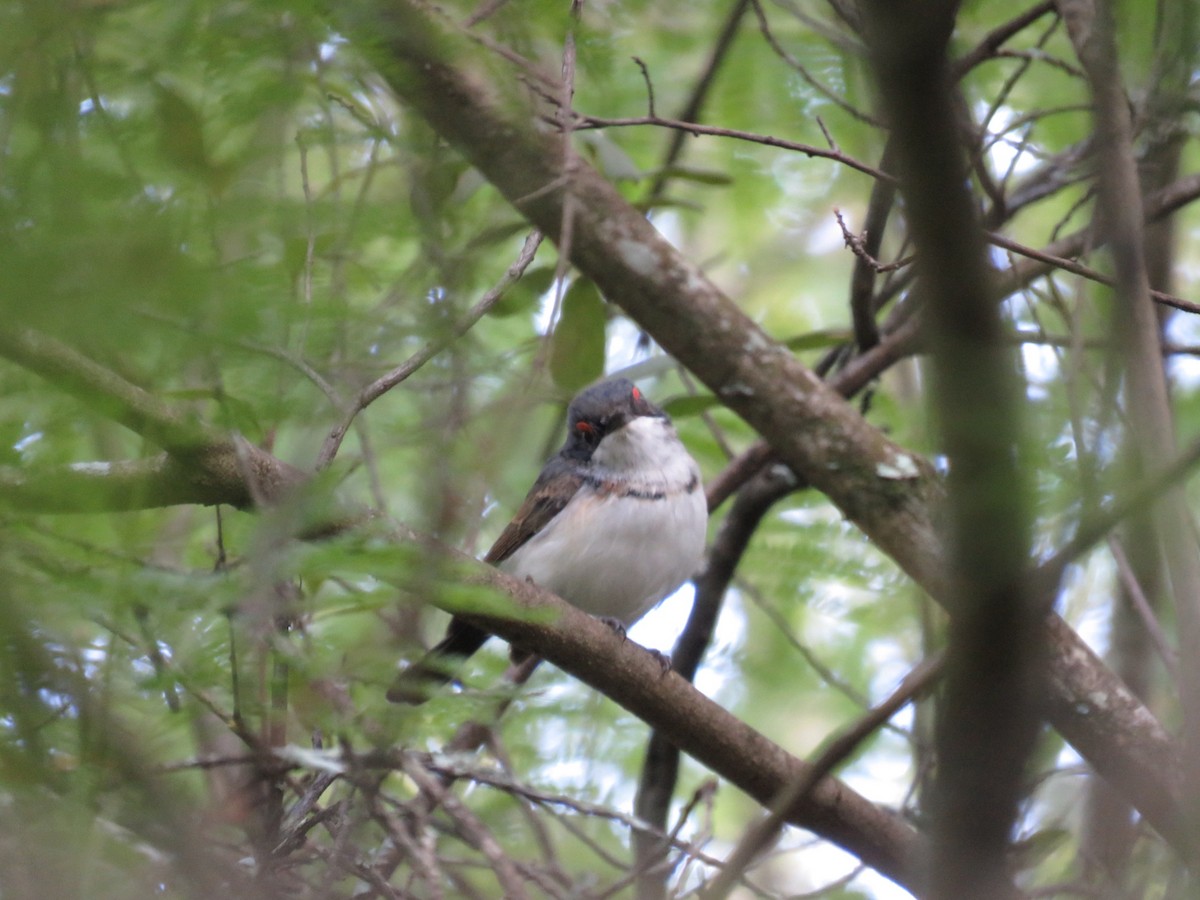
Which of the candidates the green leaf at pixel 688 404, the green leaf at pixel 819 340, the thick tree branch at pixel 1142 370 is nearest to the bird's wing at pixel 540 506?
the green leaf at pixel 688 404

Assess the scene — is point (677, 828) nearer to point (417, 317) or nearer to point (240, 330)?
point (417, 317)

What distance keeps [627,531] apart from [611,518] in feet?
0.32

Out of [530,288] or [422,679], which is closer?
[422,679]

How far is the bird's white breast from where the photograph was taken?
16.5 ft

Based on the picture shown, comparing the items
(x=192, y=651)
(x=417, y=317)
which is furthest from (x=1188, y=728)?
(x=192, y=651)

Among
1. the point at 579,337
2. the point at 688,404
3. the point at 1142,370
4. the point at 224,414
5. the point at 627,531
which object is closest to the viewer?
the point at 1142,370

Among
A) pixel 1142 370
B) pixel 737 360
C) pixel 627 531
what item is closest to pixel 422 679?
pixel 1142 370

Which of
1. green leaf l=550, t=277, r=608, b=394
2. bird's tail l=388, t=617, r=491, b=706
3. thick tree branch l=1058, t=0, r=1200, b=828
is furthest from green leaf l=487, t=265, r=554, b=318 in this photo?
thick tree branch l=1058, t=0, r=1200, b=828

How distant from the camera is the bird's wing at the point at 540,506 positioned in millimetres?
5305

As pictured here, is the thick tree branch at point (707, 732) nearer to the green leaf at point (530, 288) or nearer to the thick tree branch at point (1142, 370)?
the thick tree branch at point (1142, 370)

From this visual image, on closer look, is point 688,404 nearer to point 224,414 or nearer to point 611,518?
point 611,518

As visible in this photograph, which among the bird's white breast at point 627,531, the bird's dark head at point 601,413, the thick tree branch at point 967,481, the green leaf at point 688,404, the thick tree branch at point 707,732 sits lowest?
the thick tree branch at point 967,481

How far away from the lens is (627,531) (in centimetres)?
506

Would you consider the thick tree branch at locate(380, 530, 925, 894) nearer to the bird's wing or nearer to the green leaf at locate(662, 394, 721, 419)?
the green leaf at locate(662, 394, 721, 419)
